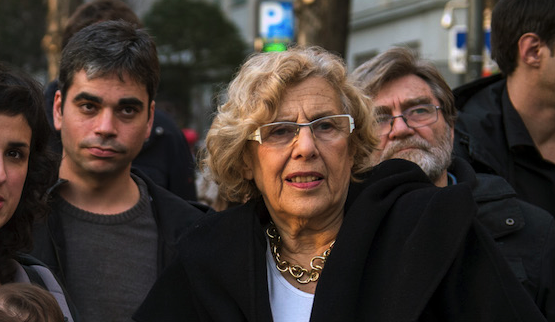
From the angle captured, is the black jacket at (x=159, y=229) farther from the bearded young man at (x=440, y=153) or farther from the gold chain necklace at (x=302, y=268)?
the bearded young man at (x=440, y=153)

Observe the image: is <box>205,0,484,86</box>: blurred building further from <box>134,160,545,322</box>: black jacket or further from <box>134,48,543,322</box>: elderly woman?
<box>134,160,545,322</box>: black jacket

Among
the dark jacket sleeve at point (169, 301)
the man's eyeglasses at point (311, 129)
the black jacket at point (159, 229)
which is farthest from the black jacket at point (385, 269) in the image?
the black jacket at point (159, 229)

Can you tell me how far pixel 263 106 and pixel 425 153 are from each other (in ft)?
3.68

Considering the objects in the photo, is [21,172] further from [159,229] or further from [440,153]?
[440,153]

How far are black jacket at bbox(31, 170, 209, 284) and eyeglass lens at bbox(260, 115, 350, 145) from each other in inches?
28.7

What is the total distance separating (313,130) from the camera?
3.27 metres

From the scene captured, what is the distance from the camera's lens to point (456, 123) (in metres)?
4.70

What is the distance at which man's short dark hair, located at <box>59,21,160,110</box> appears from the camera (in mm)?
3959

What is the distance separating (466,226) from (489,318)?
32cm

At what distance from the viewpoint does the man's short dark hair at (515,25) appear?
459cm

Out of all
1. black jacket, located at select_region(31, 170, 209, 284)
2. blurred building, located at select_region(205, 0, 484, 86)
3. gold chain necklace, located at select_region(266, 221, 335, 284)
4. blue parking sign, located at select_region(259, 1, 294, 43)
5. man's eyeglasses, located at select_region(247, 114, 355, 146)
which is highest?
man's eyeglasses, located at select_region(247, 114, 355, 146)

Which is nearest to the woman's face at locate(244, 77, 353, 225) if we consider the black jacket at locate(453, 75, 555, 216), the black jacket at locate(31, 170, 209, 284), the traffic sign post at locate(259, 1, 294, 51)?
the black jacket at locate(31, 170, 209, 284)

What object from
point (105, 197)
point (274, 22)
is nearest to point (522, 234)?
point (105, 197)

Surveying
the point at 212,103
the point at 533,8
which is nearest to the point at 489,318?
the point at 212,103
